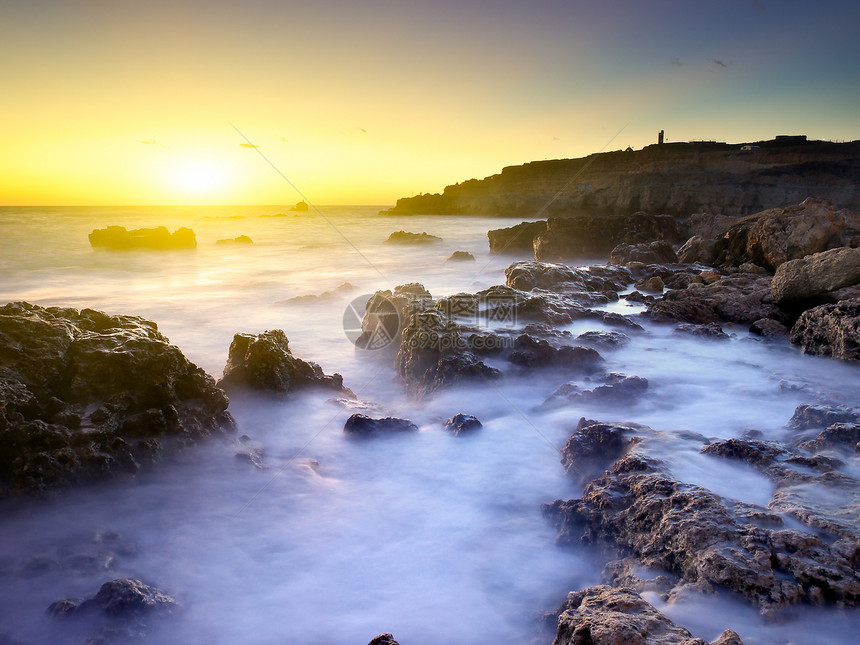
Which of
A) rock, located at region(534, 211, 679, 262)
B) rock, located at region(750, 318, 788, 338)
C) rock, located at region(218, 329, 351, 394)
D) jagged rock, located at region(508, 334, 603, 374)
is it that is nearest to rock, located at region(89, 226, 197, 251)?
rock, located at region(534, 211, 679, 262)

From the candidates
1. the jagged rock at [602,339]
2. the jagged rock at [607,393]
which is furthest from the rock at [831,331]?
the jagged rock at [607,393]

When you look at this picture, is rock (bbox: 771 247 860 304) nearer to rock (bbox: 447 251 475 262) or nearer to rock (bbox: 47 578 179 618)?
rock (bbox: 47 578 179 618)

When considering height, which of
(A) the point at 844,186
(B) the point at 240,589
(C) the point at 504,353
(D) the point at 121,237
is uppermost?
(A) the point at 844,186

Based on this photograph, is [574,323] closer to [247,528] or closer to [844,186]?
[247,528]

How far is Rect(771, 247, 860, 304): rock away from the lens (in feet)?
22.8

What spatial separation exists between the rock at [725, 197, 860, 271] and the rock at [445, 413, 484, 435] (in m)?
8.45

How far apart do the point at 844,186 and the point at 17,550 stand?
138ft

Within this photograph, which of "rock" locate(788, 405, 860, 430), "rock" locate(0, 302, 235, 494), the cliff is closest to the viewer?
"rock" locate(0, 302, 235, 494)

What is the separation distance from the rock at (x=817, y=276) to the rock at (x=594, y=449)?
512cm

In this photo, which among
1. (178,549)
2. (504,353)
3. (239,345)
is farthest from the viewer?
(504,353)

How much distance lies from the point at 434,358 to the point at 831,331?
508cm

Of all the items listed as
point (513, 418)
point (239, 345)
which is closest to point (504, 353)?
point (513, 418)

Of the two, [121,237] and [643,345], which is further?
[121,237]

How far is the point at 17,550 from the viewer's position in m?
3.03
